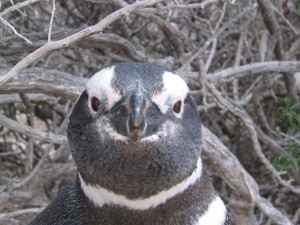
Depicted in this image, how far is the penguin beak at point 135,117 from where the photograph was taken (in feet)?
4.16

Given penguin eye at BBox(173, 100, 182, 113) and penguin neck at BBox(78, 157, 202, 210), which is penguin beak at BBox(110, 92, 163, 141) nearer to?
penguin eye at BBox(173, 100, 182, 113)

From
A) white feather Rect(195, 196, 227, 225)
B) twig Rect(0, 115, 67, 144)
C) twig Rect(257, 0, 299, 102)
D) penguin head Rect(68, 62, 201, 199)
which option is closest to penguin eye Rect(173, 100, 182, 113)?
penguin head Rect(68, 62, 201, 199)

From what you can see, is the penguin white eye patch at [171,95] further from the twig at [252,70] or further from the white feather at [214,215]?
the twig at [252,70]

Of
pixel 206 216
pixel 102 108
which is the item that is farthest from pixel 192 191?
pixel 102 108

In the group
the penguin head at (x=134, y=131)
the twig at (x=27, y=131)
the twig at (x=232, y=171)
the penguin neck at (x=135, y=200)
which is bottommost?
the twig at (x=232, y=171)

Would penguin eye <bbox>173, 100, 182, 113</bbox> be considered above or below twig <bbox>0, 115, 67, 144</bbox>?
above

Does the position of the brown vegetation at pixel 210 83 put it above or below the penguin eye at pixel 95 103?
below

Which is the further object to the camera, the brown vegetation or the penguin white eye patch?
the brown vegetation

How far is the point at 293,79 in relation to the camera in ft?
8.59

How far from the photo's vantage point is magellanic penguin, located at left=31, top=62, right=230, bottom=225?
1323mm

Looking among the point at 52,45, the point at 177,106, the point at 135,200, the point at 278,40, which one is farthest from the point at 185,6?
the point at 278,40

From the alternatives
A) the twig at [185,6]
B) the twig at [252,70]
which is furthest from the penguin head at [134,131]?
the twig at [252,70]

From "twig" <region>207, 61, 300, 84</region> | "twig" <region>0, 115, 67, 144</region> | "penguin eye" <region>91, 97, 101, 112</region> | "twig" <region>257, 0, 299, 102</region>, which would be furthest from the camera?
"twig" <region>257, 0, 299, 102</region>

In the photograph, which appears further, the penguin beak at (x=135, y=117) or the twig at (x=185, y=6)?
the twig at (x=185, y=6)
